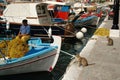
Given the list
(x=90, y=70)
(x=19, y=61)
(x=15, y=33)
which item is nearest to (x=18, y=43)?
(x=19, y=61)

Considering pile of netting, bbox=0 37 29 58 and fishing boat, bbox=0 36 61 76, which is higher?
pile of netting, bbox=0 37 29 58

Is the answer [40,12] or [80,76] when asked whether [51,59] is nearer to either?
[80,76]

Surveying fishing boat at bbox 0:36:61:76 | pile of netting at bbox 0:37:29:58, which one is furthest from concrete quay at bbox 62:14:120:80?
pile of netting at bbox 0:37:29:58

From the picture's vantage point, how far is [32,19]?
21.4m

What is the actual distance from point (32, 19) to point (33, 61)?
9814 millimetres

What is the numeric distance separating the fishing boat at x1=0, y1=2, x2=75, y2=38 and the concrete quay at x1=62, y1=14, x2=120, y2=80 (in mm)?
7720

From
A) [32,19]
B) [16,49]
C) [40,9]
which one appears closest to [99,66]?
[16,49]

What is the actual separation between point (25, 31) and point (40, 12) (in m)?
7.50

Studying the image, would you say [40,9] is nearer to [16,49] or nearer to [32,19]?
[32,19]

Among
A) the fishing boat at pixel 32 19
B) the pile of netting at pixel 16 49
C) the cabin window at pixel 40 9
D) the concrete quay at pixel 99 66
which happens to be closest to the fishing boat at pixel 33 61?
the pile of netting at pixel 16 49

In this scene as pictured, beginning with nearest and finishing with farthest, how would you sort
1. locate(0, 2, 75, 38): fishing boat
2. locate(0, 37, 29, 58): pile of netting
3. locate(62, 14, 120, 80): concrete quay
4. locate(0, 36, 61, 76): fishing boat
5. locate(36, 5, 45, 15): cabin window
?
locate(62, 14, 120, 80): concrete quay < locate(0, 36, 61, 76): fishing boat < locate(0, 37, 29, 58): pile of netting < locate(0, 2, 75, 38): fishing boat < locate(36, 5, 45, 15): cabin window

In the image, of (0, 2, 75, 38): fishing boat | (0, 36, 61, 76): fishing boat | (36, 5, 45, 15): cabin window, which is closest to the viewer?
(0, 36, 61, 76): fishing boat

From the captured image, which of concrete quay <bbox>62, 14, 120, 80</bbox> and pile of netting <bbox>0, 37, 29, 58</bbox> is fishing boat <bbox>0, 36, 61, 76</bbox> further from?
concrete quay <bbox>62, 14, 120, 80</bbox>

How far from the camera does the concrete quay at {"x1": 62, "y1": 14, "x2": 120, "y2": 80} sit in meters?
8.70
